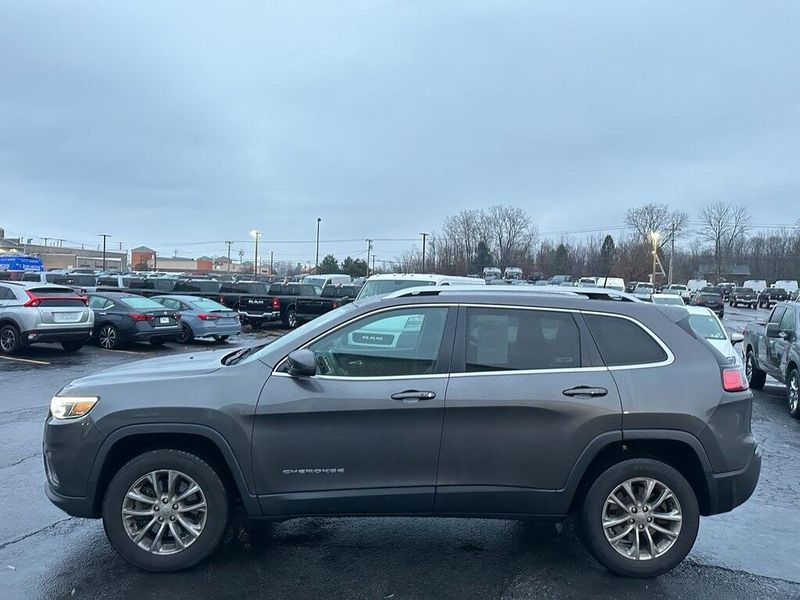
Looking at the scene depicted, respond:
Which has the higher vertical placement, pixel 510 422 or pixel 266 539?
pixel 510 422

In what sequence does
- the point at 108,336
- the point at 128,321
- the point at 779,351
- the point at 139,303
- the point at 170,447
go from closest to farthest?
1. the point at 170,447
2. the point at 779,351
3. the point at 128,321
4. the point at 108,336
5. the point at 139,303

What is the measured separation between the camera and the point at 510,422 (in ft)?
12.1

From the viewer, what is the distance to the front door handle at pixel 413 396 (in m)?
3.66

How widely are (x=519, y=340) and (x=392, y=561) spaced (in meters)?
1.73

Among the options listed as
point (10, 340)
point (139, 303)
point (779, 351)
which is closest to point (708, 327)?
point (779, 351)

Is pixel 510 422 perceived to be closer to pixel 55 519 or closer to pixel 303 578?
A: pixel 303 578

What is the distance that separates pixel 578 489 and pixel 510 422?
0.72m

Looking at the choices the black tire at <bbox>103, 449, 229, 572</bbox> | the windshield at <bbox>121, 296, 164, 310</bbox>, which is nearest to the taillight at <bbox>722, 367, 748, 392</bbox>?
the black tire at <bbox>103, 449, 229, 572</bbox>

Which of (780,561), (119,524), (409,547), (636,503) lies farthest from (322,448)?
(780,561)

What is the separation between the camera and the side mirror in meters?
3.62

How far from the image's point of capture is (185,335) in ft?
54.2

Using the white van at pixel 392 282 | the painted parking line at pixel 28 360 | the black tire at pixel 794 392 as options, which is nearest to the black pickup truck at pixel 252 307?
the painted parking line at pixel 28 360

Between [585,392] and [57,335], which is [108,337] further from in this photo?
[585,392]

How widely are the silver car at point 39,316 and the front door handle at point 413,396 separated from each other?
11966 millimetres
